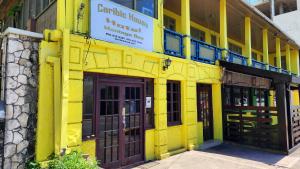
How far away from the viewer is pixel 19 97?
16.7ft

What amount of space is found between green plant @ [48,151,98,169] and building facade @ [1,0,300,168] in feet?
0.87

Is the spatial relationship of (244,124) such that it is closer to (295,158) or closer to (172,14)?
(295,158)

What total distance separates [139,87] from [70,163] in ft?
10.7

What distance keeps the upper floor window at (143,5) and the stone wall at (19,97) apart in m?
2.68

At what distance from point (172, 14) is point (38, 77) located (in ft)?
25.6

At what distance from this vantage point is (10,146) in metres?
4.89

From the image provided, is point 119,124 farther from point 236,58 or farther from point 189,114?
point 236,58

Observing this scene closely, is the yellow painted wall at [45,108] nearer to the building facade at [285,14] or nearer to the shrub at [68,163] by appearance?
the shrub at [68,163]

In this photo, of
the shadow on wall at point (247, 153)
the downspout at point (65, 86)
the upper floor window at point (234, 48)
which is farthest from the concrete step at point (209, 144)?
the upper floor window at point (234, 48)

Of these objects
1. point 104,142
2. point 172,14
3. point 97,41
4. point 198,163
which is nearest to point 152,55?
point 97,41

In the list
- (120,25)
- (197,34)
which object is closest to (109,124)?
(120,25)

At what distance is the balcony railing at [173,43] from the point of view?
837 cm

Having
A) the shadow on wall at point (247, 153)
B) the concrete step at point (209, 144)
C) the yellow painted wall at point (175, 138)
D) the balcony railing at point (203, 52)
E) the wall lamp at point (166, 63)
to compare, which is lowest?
the shadow on wall at point (247, 153)

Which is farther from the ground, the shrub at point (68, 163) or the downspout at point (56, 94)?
the downspout at point (56, 94)
